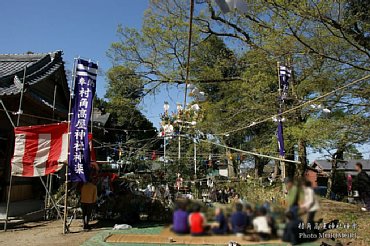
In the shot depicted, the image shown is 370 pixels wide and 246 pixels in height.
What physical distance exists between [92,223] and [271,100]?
24.0ft

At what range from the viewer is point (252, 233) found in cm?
96

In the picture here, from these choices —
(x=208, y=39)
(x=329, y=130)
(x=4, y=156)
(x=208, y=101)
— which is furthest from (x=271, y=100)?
(x=4, y=156)

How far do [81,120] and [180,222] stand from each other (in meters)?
7.56

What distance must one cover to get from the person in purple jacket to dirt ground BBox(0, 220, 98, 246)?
729 centimetres

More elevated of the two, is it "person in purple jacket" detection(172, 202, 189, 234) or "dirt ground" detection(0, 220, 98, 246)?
"person in purple jacket" detection(172, 202, 189, 234)

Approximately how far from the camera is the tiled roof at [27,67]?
32.9 ft

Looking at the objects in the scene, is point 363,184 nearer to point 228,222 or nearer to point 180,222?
point 228,222

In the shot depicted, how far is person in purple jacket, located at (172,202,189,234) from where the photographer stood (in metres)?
1.02

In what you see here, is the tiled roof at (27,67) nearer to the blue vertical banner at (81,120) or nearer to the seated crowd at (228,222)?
the blue vertical banner at (81,120)

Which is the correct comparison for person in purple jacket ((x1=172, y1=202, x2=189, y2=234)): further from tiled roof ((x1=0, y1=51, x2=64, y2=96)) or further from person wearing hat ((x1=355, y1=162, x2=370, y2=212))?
tiled roof ((x1=0, y1=51, x2=64, y2=96))

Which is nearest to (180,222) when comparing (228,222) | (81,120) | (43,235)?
(228,222)

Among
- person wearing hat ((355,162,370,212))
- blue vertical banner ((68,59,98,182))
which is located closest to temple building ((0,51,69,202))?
blue vertical banner ((68,59,98,182))

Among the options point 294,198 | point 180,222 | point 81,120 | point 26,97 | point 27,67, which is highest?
point 27,67

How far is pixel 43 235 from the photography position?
26.6 feet
